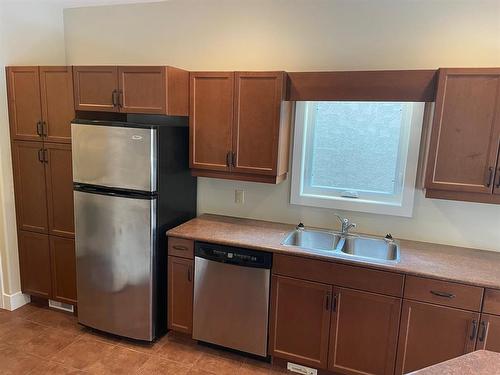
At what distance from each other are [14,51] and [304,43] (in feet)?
7.70

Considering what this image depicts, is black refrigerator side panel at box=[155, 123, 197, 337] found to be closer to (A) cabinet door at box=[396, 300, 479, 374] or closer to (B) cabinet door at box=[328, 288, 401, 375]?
(B) cabinet door at box=[328, 288, 401, 375]

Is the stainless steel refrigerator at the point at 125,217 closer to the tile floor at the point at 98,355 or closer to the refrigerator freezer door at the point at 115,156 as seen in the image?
the refrigerator freezer door at the point at 115,156

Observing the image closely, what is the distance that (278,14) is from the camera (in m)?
2.72

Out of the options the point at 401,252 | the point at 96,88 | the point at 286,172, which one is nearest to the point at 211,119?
the point at 286,172

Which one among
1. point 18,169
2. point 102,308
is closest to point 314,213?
point 102,308

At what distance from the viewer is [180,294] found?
2.68 metres

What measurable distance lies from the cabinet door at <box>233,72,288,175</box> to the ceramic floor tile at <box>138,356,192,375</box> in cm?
146

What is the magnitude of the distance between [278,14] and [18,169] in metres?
2.49

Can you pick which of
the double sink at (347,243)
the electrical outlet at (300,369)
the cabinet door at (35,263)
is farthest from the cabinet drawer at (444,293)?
the cabinet door at (35,263)

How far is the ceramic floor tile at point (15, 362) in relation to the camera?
8.04 ft

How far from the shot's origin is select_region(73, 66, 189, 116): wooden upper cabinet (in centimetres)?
252

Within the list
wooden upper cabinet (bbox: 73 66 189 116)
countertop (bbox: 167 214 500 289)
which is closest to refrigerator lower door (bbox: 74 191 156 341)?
countertop (bbox: 167 214 500 289)

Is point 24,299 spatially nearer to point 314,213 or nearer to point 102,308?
point 102,308

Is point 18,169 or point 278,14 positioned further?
point 18,169
